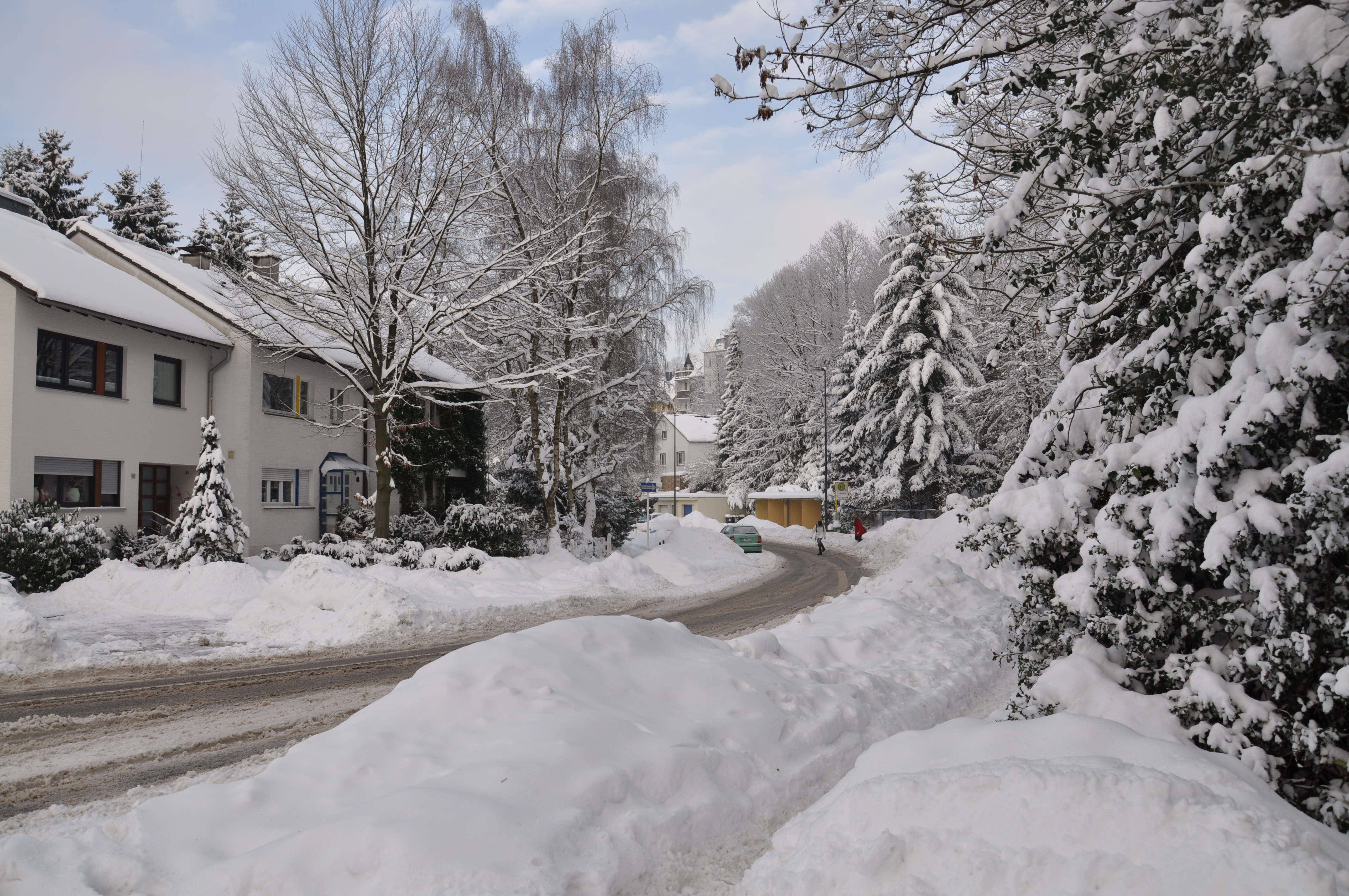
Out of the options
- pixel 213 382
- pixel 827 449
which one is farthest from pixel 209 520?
pixel 827 449

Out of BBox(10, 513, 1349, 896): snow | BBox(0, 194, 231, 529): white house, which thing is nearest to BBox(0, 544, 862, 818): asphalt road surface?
BBox(10, 513, 1349, 896): snow

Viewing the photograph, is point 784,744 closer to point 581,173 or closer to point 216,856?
point 216,856

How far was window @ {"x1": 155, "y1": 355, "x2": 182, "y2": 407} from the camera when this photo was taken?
20312 millimetres

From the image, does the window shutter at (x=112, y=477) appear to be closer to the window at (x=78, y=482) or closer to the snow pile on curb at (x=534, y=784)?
the window at (x=78, y=482)

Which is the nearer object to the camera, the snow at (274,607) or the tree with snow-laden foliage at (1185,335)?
the tree with snow-laden foliage at (1185,335)

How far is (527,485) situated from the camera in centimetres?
2717

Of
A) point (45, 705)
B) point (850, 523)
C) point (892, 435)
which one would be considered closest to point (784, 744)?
point (45, 705)

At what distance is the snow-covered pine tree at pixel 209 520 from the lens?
1672 centimetres

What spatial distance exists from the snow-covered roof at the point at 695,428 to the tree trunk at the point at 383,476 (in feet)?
A: 201

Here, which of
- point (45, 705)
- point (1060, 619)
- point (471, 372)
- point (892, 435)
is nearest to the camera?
point (1060, 619)

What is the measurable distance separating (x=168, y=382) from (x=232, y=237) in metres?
24.4

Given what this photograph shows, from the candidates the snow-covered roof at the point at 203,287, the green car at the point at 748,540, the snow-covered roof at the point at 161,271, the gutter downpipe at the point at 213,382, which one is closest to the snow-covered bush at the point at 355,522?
the snow-covered roof at the point at 203,287

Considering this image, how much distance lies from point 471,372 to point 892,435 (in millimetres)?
21909

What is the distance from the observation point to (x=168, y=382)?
20.7 metres
